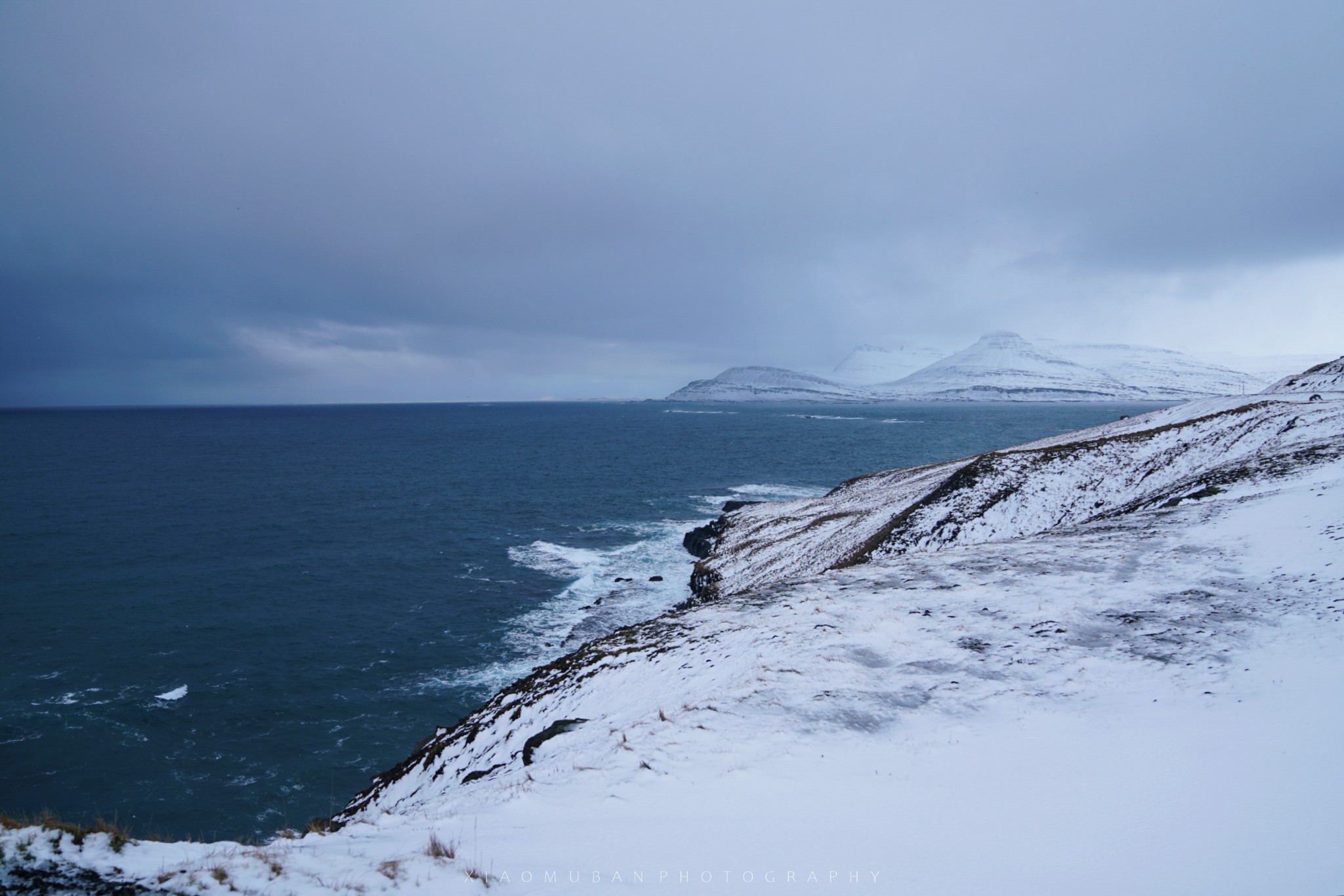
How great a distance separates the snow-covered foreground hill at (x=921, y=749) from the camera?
6.20 metres

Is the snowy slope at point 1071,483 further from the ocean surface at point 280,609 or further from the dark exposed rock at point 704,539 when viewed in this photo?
the ocean surface at point 280,609

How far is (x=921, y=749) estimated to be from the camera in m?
8.88

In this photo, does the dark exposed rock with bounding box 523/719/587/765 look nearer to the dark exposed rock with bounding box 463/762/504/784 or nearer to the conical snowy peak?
the dark exposed rock with bounding box 463/762/504/784

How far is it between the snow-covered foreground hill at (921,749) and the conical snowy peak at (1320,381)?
4249 centimetres

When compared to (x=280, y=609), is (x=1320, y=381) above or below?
above

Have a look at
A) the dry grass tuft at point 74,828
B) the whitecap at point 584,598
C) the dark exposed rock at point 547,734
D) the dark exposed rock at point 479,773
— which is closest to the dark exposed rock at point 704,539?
the whitecap at point 584,598

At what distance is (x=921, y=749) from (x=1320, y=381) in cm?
6866

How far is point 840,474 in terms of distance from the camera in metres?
94.9

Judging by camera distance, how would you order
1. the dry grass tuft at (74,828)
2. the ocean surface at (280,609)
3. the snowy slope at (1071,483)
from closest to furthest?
the dry grass tuft at (74,828)
the ocean surface at (280,609)
the snowy slope at (1071,483)

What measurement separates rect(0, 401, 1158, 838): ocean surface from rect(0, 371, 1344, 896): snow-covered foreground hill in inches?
583

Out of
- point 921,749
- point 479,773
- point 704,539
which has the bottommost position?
point 704,539

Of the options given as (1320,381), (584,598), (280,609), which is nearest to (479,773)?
(584,598)

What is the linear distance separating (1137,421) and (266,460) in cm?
13797

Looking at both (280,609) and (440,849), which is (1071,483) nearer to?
(440,849)
